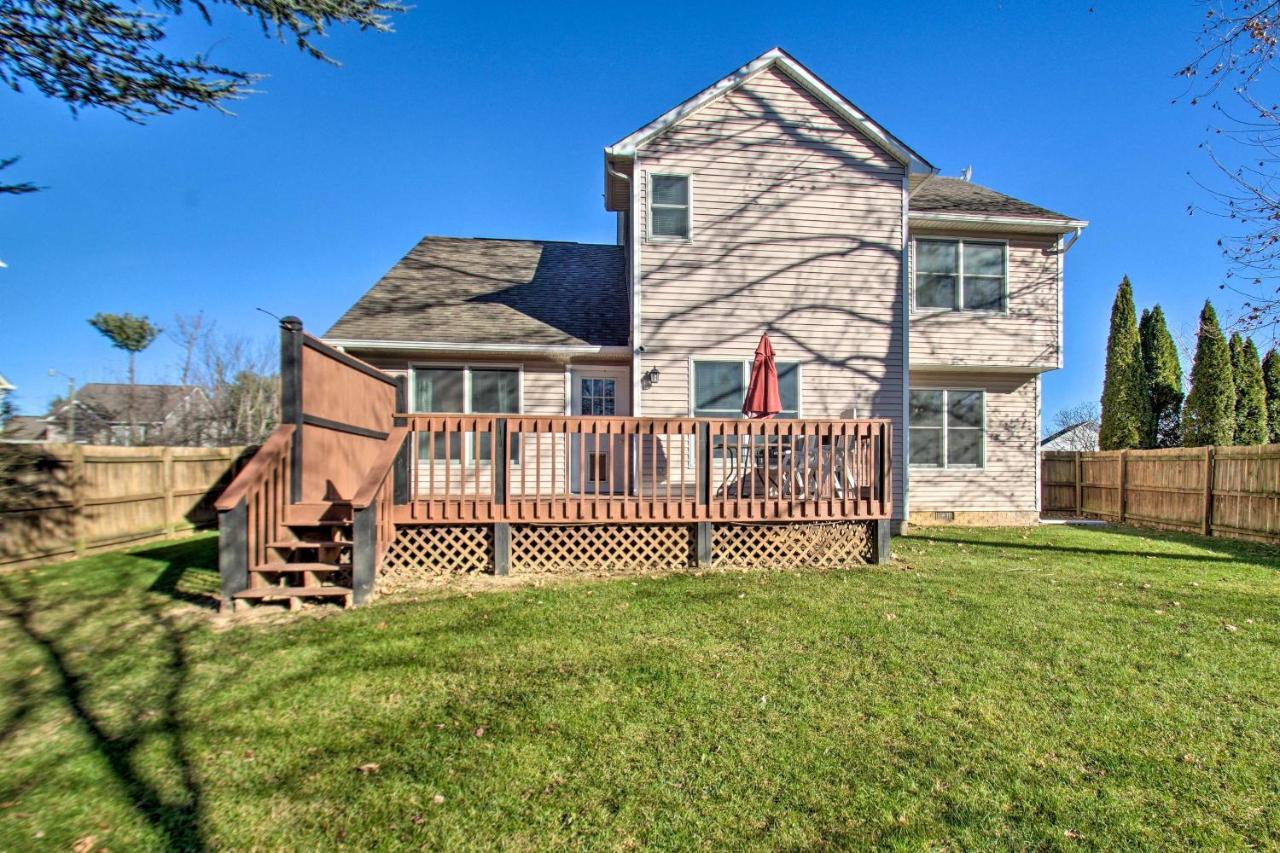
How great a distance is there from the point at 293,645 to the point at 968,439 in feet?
37.4

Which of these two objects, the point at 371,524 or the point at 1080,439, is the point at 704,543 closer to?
the point at 371,524

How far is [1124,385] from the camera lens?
1775 cm

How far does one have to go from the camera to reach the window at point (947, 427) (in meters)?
11.2

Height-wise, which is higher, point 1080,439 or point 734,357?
point 734,357

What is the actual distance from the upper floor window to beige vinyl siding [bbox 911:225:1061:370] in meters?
0.14

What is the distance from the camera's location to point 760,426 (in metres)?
7.29

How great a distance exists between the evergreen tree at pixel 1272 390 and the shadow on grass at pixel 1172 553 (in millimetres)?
11664

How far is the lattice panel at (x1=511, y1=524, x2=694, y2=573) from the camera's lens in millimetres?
6855

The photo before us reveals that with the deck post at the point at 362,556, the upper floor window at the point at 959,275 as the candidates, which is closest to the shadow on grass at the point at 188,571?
the deck post at the point at 362,556

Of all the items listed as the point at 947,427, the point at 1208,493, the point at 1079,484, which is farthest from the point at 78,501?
the point at 1079,484

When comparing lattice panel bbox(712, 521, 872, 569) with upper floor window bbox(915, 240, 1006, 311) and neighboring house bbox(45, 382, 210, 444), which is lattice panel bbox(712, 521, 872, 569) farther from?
neighboring house bbox(45, 382, 210, 444)

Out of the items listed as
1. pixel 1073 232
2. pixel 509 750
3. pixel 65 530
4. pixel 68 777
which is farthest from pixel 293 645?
pixel 1073 232

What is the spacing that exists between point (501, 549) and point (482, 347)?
4373mm

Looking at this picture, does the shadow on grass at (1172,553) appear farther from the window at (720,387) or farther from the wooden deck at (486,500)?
the window at (720,387)
